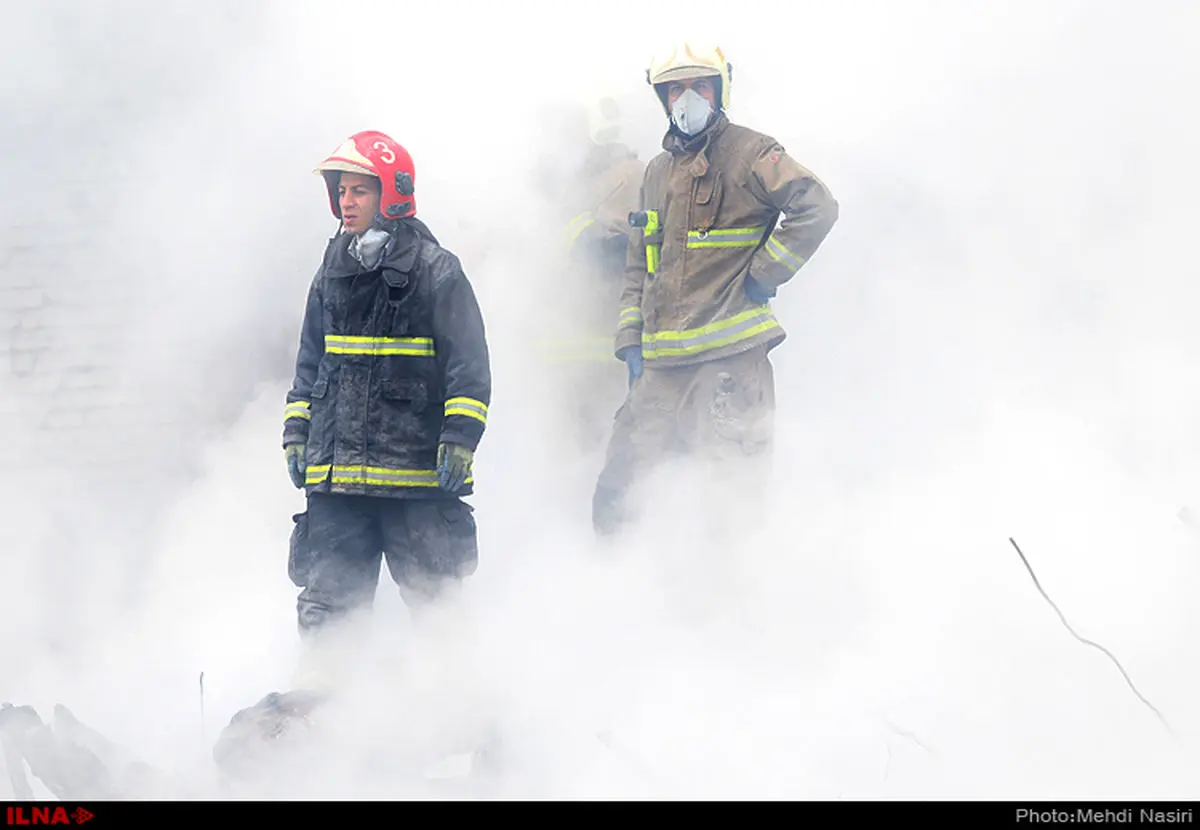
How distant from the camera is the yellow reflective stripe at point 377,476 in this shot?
4781mm

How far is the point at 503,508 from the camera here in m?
6.62

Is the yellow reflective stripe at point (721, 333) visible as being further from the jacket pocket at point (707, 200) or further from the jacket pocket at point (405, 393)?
the jacket pocket at point (405, 393)

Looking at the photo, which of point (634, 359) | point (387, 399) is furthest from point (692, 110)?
point (387, 399)

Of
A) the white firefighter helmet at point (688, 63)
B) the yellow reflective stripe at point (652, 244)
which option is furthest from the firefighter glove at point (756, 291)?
the white firefighter helmet at point (688, 63)

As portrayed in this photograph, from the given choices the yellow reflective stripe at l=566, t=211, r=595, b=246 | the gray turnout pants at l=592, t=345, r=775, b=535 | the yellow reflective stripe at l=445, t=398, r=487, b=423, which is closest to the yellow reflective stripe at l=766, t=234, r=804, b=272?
the gray turnout pants at l=592, t=345, r=775, b=535

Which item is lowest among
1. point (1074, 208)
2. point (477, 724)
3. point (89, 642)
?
point (89, 642)

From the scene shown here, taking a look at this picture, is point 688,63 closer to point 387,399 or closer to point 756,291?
point 756,291

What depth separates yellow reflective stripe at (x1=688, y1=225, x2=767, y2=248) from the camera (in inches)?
221

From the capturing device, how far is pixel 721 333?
5629 mm

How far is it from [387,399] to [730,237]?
150cm
